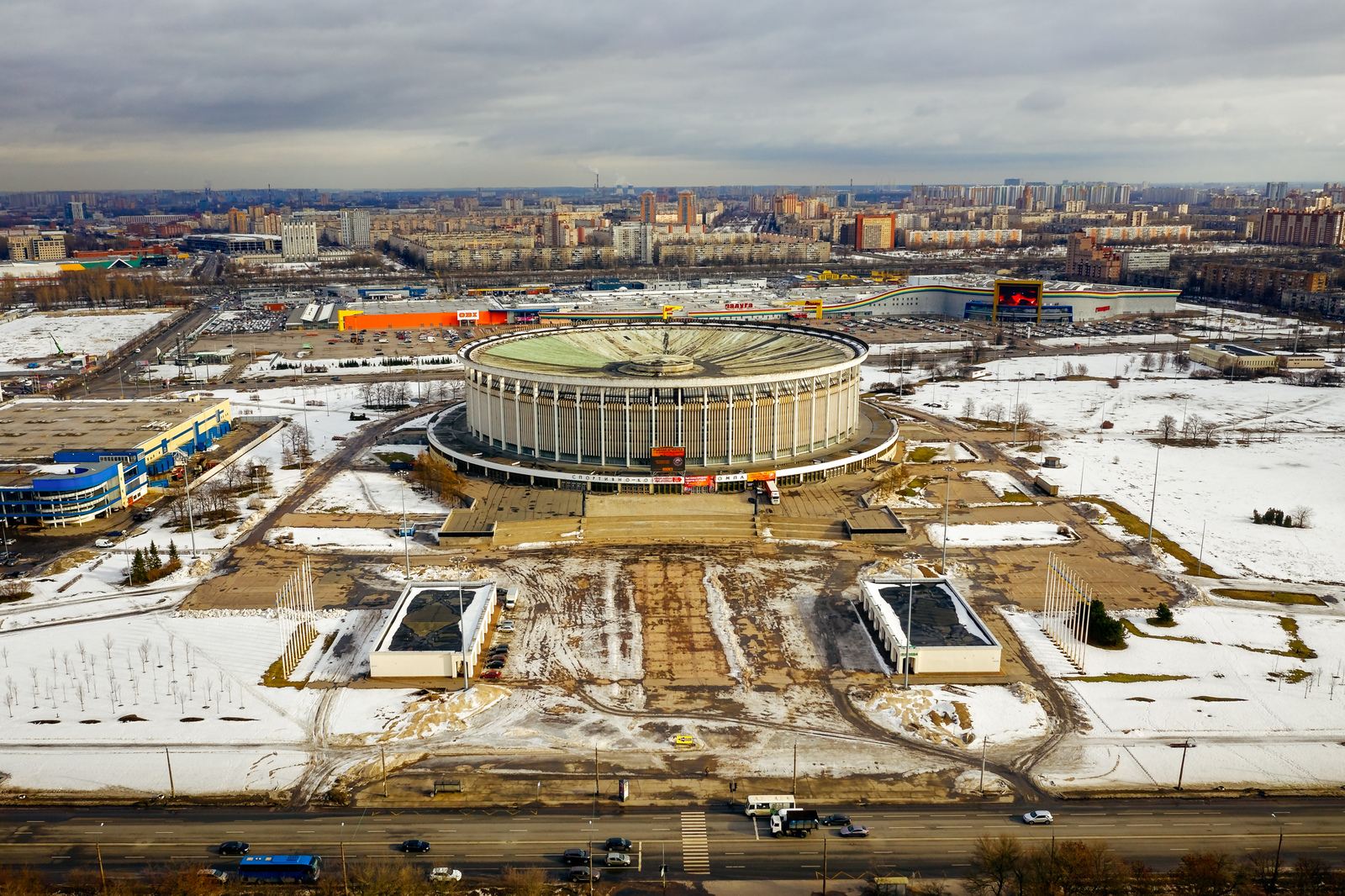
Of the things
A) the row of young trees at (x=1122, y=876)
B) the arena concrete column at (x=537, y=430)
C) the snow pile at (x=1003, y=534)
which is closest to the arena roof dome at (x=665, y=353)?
the arena concrete column at (x=537, y=430)

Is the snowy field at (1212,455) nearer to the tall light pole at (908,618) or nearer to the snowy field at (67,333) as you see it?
the tall light pole at (908,618)

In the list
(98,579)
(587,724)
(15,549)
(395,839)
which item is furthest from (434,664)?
(15,549)

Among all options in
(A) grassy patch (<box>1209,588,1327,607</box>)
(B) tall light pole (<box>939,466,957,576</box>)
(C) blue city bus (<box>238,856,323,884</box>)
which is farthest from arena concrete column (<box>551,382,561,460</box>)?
(A) grassy patch (<box>1209,588,1327,607</box>)

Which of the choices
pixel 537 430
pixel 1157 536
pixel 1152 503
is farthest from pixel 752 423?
pixel 1152 503

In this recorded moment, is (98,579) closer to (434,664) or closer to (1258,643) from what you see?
(434,664)

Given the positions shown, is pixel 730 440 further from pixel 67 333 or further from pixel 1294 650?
pixel 67 333
